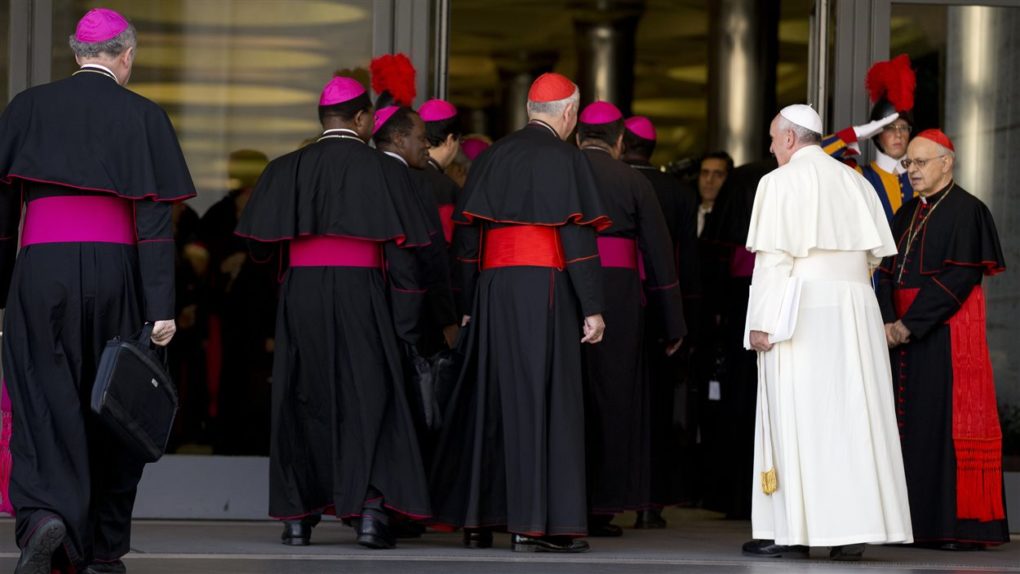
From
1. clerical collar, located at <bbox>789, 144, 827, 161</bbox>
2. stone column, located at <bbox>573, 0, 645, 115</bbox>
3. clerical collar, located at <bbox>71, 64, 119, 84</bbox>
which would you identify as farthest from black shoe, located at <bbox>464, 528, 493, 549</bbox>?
stone column, located at <bbox>573, 0, 645, 115</bbox>

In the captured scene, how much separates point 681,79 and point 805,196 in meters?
12.9

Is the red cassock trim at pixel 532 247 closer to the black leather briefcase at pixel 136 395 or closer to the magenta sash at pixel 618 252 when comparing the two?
the magenta sash at pixel 618 252

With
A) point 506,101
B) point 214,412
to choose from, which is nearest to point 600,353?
point 214,412

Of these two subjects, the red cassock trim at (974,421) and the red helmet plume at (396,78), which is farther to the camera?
the red helmet plume at (396,78)

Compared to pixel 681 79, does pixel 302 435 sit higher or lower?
lower

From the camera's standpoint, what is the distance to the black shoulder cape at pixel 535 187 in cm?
660

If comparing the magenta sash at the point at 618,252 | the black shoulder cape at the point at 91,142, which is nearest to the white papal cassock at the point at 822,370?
the magenta sash at the point at 618,252

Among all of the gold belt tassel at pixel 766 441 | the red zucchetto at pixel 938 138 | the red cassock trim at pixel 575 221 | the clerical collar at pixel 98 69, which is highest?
the red zucchetto at pixel 938 138

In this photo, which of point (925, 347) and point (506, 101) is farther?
point (506, 101)

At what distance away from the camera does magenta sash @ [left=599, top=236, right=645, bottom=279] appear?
7598 millimetres

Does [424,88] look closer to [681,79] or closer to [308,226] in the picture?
[308,226]

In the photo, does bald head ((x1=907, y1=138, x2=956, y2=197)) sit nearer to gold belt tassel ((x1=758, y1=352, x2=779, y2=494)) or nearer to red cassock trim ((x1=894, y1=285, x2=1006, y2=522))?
red cassock trim ((x1=894, y1=285, x2=1006, y2=522))

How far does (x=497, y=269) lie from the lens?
6.74m

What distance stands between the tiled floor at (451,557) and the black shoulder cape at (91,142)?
1352 mm
